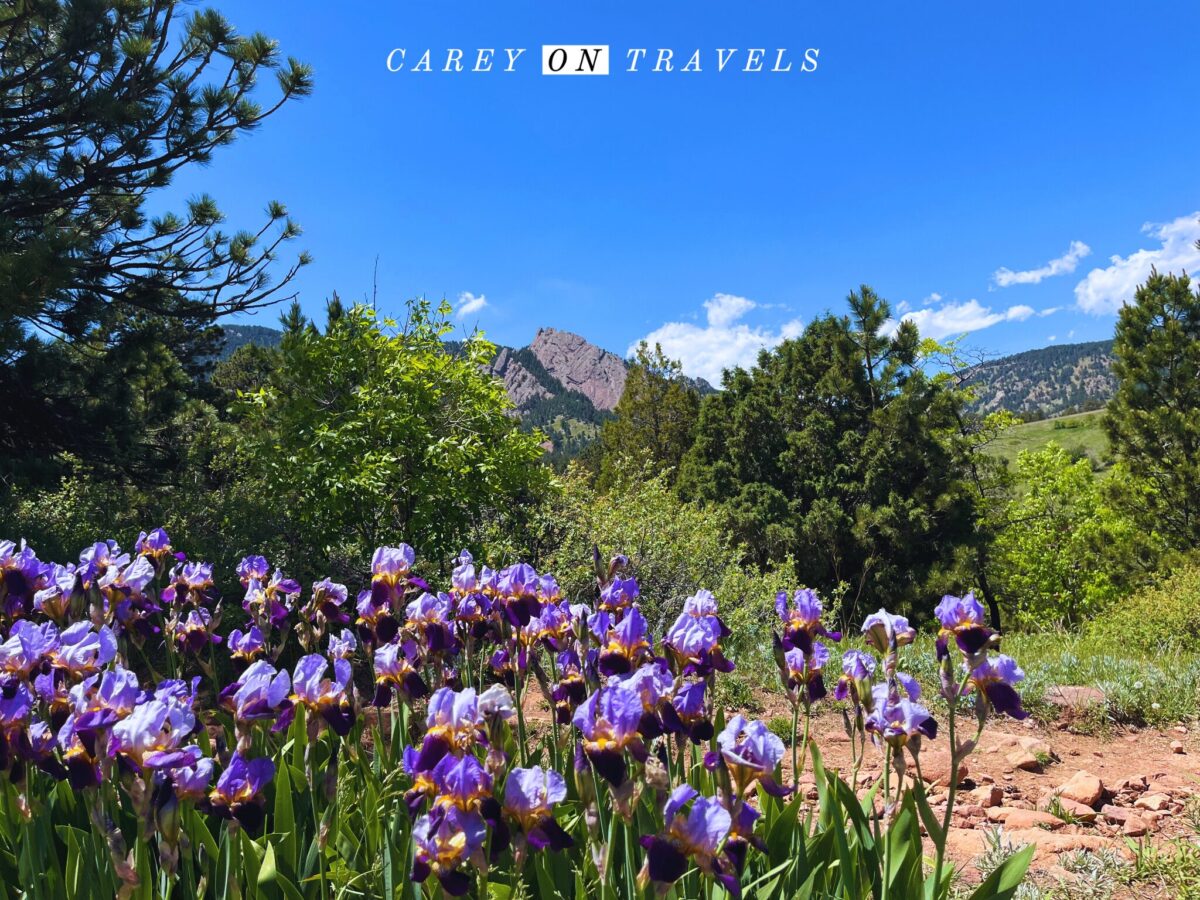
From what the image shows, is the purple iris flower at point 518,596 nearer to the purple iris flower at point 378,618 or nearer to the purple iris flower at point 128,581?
the purple iris flower at point 378,618

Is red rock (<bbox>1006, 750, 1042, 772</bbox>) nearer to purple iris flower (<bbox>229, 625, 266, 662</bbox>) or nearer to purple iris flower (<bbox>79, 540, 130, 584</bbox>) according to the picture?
purple iris flower (<bbox>229, 625, 266, 662</bbox>)

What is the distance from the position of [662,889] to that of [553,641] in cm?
118

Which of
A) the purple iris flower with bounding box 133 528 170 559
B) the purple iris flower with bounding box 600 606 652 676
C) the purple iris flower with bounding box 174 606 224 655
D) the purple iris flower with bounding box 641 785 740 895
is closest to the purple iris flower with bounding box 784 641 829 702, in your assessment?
the purple iris flower with bounding box 600 606 652 676

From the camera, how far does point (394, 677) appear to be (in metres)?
2.41

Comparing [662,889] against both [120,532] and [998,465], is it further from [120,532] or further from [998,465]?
[998,465]

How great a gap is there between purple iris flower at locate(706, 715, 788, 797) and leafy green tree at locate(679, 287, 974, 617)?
15282 mm

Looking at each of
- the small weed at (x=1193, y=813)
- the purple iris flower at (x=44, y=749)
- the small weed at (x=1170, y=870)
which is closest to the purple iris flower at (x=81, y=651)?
the purple iris flower at (x=44, y=749)

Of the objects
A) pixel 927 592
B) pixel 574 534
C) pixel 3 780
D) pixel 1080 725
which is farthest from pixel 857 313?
pixel 3 780

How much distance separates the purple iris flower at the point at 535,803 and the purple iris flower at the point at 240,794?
645 mm

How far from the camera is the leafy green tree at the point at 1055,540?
18.7m

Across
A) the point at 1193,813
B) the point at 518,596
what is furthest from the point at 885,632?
the point at 1193,813

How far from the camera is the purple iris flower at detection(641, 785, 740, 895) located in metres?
1.39

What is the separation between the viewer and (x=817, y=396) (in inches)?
746

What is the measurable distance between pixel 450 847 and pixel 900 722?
1196 mm
